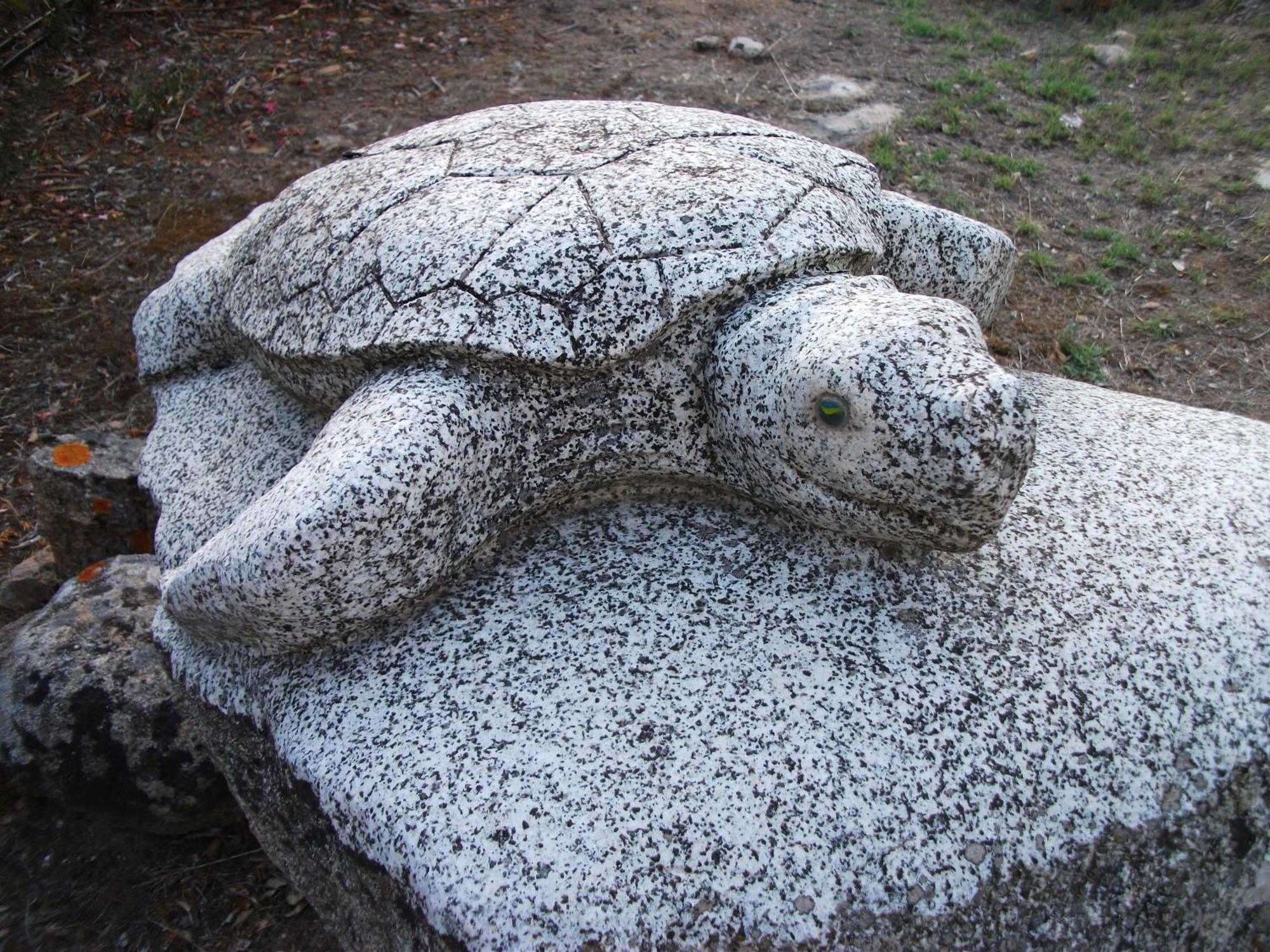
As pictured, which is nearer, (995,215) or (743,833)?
(743,833)

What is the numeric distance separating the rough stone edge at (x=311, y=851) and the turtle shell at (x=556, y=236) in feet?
2.54

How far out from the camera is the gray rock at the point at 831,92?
454 cm

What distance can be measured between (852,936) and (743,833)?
8.1 inches

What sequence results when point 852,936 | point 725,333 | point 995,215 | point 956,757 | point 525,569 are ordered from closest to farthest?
point 852,936, point 956,757, point 725,333, point 525,569, point 995,215

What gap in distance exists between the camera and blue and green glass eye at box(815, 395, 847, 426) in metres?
1.50

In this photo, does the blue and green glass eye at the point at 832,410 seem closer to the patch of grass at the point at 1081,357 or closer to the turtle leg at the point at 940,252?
the turtle leg at the point at 940,252

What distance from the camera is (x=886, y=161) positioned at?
13.2ft

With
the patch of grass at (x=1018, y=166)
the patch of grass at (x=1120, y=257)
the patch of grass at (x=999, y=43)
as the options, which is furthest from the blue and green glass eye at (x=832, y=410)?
the patch of grass at (x=999, y=43)

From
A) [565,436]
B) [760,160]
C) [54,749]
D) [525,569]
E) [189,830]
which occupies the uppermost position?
[760,160]

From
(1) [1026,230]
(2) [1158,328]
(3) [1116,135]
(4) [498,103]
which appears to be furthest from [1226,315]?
(4) [498,103]

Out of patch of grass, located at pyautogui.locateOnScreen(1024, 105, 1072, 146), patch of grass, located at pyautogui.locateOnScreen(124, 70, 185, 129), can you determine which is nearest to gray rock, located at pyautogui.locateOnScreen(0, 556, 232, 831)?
patch of grass, located at pyautogui.locateOnScreen(124, 70, 185, 129)

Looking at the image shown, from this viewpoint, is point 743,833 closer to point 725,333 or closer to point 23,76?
point 725,333

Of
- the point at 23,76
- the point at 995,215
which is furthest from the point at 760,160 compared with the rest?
the point at 23,76

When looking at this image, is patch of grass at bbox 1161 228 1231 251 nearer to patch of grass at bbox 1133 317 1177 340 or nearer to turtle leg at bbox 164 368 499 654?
patch of grass at bbox 1133 317 1177 340
